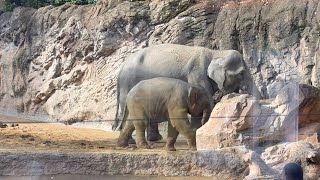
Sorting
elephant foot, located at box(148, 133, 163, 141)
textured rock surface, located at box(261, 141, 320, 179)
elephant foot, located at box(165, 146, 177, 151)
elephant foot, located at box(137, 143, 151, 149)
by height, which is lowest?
elephant foot, located at box(137, 143, 151, 149)

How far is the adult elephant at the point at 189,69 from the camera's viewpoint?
27.6ft

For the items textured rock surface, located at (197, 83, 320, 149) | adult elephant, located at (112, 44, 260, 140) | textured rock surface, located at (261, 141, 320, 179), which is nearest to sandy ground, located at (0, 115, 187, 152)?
textured rock surface, located at (197, 83, 320, 149)

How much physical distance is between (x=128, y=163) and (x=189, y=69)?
2.96 metres

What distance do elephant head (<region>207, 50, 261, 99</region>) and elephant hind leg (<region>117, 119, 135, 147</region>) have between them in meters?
1.54

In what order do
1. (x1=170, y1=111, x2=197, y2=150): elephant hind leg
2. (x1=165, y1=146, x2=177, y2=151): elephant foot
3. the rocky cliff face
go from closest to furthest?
(x1=165, y1=146, x2=177, y2=151): elephant foot < (x1=170, y1=111, x2=197, y2=150): elephant hind leg < the rocky cliff face

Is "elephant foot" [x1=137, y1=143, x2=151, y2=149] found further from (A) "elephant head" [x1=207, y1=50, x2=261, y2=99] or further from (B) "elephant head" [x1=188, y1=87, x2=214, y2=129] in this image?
(A) "elephant head" [x1=207, y1=50, x2=261, y2=99]

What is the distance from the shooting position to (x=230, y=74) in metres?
8.43

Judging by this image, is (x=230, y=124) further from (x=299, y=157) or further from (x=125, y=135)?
(x=125, y=135)

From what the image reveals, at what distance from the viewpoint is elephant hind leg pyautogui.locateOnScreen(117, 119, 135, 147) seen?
23.1 ft

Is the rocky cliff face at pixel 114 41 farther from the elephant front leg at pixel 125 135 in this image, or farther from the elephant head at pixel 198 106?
the elephant front leg at pixel 125 135

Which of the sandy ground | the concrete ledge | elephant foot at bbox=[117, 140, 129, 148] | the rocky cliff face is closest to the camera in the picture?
the concrete ledge

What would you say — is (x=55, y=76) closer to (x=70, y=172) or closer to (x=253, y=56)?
(x=253, y=56)

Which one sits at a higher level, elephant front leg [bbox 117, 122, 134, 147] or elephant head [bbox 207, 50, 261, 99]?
elephant head [bbox 207, 50, 261, 99]

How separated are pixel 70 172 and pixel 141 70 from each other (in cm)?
324
